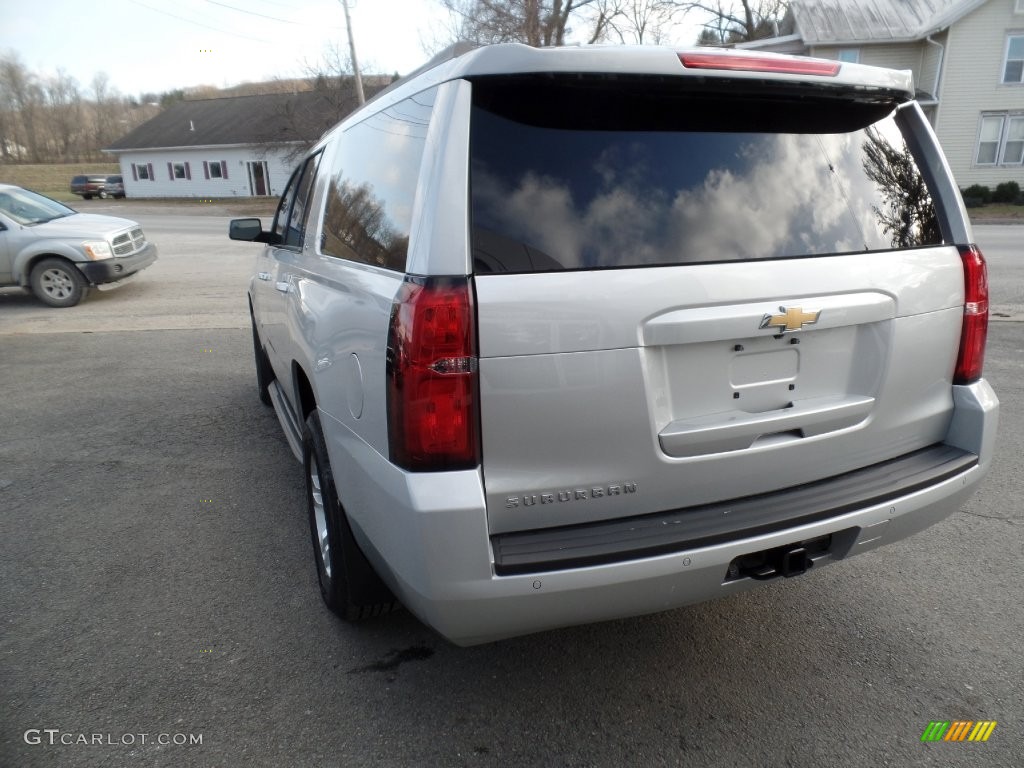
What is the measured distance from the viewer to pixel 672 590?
208cm

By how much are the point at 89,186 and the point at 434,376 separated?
1987 inches

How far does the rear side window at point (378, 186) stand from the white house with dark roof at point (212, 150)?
37.6m

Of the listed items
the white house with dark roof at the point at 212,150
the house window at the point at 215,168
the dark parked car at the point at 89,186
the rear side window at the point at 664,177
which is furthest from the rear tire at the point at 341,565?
the dark parked car at the point at 89,186

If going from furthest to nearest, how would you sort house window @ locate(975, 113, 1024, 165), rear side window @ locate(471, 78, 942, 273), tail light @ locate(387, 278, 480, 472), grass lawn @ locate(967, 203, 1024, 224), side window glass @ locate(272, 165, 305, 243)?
house window @ locate(975, 113, 1024, 165) < grass lawn @ locate(967, 203, 1024, 224) < side window glass @ locate(272, 165, 305, 243) < rear side window @ locate(471, 78, 942, 273) < tail light @ locate(387, 278, 480, 472)

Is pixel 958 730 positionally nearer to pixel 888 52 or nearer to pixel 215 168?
pixel 888 52

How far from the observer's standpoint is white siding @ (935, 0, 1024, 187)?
26.7 meters

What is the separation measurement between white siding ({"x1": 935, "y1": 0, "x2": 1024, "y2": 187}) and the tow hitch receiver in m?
30.6

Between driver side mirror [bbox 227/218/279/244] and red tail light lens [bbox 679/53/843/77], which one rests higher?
red tail light lens [bbox 679/53/843/77]

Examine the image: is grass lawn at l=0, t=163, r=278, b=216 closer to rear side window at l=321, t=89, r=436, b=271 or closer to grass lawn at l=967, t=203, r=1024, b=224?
grass lawn at l=967, t=203, r=1024, b=224

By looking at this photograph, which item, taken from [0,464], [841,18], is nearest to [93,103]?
[841,18]

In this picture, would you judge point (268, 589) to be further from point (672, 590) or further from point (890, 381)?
point (890, 381)

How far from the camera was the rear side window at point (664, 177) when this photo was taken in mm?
2000

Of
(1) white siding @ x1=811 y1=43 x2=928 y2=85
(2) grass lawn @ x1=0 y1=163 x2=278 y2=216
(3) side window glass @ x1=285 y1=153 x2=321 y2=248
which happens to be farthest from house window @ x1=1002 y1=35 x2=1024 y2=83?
(3) side window glass @ x1=285 y1=153 x2=321 y2=248

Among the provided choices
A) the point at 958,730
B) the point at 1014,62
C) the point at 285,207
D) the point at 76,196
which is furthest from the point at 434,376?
the point at 76,196
